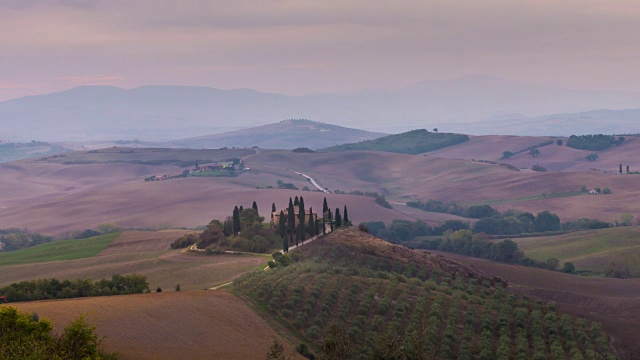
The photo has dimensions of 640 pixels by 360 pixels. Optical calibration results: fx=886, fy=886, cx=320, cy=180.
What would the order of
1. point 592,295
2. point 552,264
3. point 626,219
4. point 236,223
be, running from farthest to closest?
1. point 626,219
2. point 552,264
3. point 236,223
4. point 592,295

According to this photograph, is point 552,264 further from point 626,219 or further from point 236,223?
point 626,219

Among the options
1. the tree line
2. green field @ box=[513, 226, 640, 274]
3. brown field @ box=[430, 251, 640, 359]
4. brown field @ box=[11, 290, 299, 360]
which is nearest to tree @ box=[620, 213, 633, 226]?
green field @ box=[513, 226, 640, 274]

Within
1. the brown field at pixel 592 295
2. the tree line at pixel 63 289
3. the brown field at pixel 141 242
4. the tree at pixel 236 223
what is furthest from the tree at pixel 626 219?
the tree line at pixel 63 289

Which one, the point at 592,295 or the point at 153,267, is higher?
the point at 153,267

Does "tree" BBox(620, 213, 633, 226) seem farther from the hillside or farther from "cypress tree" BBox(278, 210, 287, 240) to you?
the hillside

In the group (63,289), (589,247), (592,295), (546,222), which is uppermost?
(63,289)

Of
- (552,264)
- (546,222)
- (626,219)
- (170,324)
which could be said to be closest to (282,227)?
(552,264)

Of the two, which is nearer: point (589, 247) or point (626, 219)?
point (589, 247)

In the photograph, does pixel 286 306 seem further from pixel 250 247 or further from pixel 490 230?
pixel 490 230
